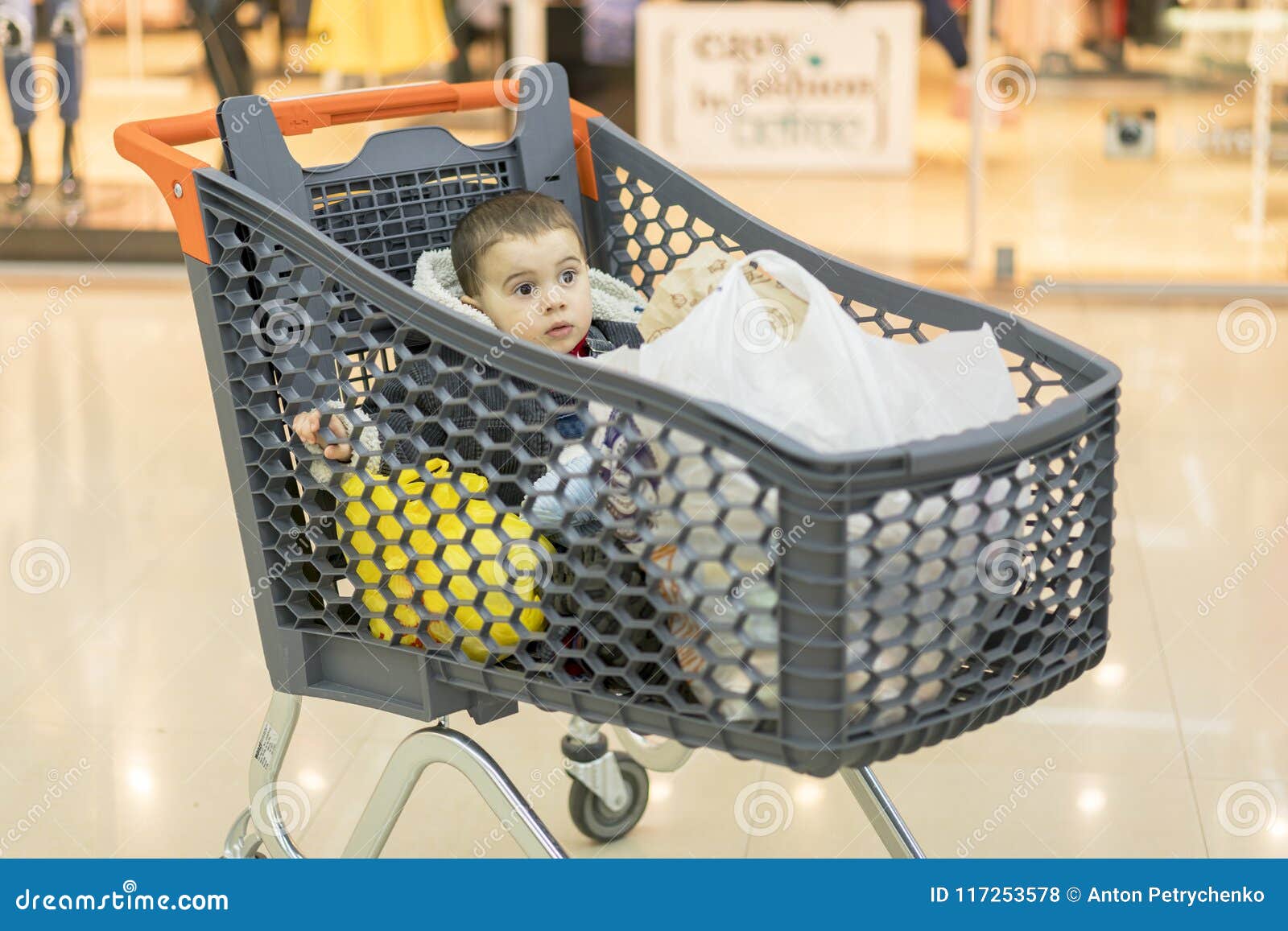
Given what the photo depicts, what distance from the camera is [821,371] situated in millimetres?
1491

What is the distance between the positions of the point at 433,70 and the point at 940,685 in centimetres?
479

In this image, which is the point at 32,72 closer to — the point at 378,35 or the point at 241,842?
the point at 378,35

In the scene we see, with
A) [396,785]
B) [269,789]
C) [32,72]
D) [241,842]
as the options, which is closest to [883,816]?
[396,785]

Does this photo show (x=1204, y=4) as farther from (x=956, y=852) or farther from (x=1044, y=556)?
(x=1044, y=556)

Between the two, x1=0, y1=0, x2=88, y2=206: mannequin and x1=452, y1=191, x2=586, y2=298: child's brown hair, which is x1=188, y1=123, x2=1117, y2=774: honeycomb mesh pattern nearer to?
x1=452, y1=191, x2=586, y2=298: child's brown hair

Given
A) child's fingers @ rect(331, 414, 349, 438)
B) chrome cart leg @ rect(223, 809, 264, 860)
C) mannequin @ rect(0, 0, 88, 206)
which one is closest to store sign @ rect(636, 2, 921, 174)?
mannequin @ rect(0, 0, 88, 206)

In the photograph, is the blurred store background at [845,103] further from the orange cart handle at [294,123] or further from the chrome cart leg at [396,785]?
the chrome cart leg at [396,785]

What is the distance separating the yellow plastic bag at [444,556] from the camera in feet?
5.07

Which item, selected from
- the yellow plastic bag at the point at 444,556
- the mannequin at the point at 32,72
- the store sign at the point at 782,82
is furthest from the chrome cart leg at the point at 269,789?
the mannequin at the point at 32,72

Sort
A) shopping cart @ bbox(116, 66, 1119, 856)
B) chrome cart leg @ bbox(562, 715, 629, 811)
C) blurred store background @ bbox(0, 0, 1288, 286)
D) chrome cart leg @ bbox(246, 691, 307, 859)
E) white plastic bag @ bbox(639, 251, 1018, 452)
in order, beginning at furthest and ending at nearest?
blurred store background @ bbox(0, 0, 1288, 286) < chrome cart leg @ bbox(562, 715, 629, 811) < chrome cart leg @ bbox(246, 691, 307, 859) < white plastic bag @ bbox(639, 251, 1018, 452) < shopping cart @ bbox(116, 66, 1119, 856)

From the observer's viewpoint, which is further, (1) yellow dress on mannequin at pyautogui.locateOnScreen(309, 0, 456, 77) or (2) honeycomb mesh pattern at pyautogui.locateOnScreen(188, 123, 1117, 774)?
(1) yellow dress on mannequin at pyautogui.locateOnScreen(309, 0, 456, 77)

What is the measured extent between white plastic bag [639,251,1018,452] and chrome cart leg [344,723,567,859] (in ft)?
1.45

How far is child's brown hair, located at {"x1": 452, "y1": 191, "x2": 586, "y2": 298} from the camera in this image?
72.6 inches

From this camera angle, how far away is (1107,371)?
157 centimetres
